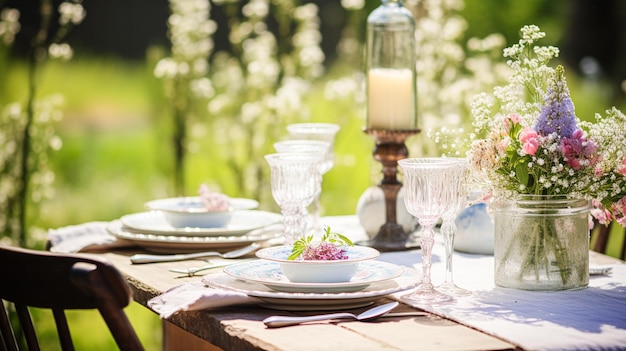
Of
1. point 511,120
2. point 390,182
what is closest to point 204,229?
point 390,182

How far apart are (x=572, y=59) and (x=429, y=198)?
19.2ft

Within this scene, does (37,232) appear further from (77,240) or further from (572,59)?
(572,59)

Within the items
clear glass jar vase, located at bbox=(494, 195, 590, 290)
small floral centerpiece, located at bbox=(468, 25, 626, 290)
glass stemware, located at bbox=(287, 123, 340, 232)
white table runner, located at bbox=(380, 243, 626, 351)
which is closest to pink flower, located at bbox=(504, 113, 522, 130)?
small floral centerpiece, located at bbox=(468, 25, 626, 290)

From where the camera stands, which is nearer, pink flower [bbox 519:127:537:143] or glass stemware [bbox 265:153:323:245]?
pink flower [bbox 519:127:537:143]

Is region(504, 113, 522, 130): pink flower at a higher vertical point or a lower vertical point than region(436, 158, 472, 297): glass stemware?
higher

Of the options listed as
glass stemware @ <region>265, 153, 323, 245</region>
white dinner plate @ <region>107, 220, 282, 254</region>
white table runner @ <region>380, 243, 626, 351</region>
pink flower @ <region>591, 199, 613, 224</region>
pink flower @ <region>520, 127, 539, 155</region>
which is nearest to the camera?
white table runner @ <region>380, 243, 626, 351</region>

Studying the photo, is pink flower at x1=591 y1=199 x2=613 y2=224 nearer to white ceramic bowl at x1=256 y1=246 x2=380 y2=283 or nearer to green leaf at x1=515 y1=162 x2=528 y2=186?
green leaf at x1=515 y1=162 x2=528 y2=186

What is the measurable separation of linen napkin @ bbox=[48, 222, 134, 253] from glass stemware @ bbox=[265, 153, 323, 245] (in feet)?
1.40

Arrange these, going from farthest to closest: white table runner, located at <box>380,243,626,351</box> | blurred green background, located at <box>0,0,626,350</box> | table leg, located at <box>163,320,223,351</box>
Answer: blurred green background, located at <box>0,0,626,350</box> → table leg, located at <box>163,320,223,351</box> → white table runner, located at <box>380,243,626,351</box>

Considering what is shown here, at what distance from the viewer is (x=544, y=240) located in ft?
5.70

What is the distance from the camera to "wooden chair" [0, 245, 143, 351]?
1309 mm

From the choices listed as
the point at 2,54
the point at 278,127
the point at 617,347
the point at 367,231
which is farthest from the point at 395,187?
the point at 2,54

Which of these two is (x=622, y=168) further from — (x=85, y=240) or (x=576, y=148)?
(x=85, y=240)

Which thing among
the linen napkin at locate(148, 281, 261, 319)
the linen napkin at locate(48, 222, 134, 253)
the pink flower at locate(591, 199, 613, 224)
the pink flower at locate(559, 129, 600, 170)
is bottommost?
the linen napkin at locate(148, 281, 261, 319)
